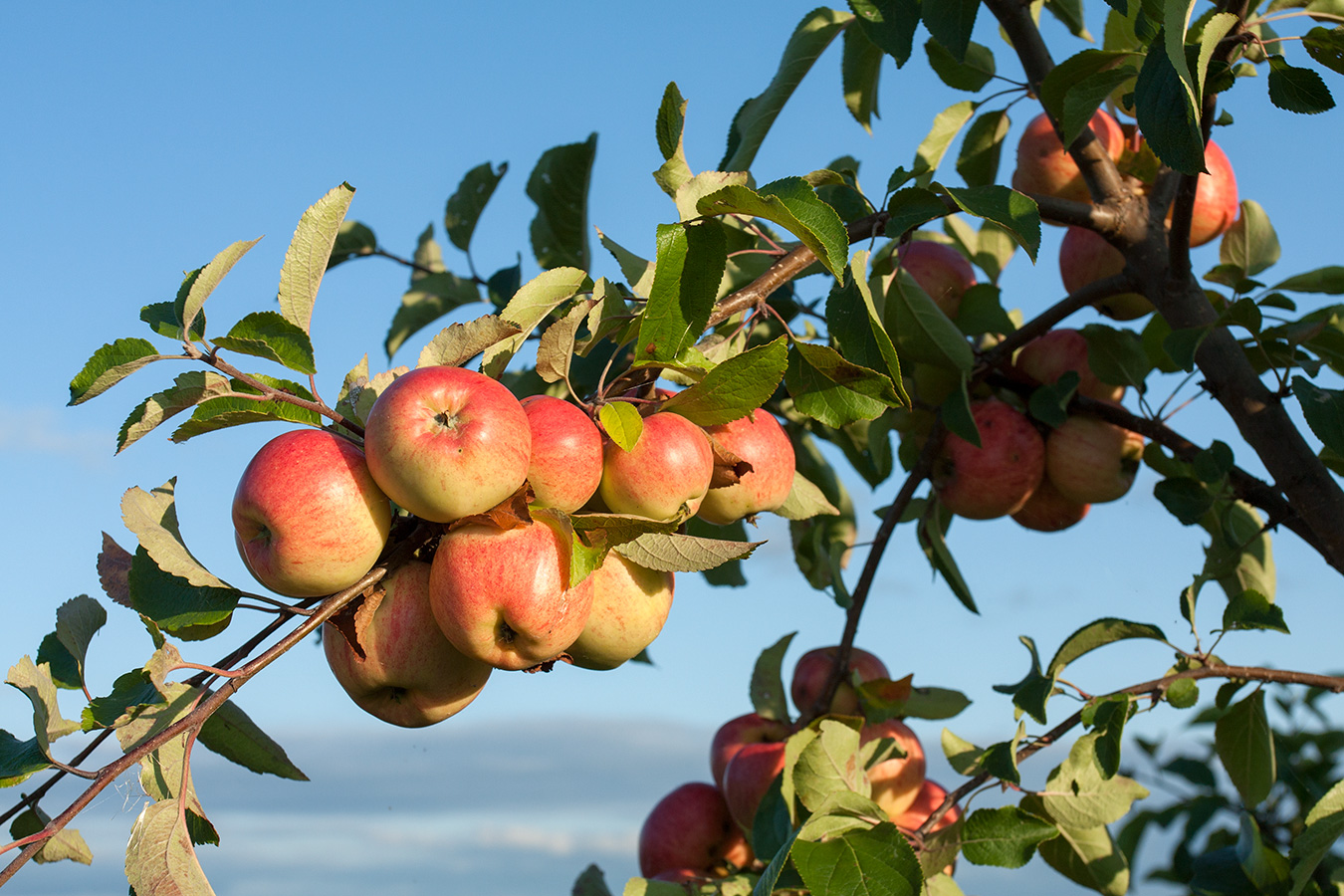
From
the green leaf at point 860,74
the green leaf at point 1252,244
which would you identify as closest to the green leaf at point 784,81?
the green leaf at point 860,74

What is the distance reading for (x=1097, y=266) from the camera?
8.20 feet

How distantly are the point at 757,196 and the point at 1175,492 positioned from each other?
1321mm

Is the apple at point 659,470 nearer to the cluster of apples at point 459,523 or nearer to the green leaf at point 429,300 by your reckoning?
the cluster of apples at point 459,523

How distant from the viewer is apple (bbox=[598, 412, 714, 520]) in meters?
1.17

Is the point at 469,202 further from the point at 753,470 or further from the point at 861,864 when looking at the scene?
the point at 861,864

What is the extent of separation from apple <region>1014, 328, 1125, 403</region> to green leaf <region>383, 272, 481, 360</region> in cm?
133

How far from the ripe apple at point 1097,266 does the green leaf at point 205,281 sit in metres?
1.94

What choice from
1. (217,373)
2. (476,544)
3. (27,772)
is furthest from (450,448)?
(27,772)

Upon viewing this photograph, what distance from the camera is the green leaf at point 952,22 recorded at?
1764mm

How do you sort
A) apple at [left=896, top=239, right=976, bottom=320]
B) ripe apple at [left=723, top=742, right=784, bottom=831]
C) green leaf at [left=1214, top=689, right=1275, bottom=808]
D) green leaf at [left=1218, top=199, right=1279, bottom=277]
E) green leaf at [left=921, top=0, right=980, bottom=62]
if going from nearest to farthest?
1. green leaf at [left=921, top=0, right=980, bottom=62]
2. green leaf at [left=1214, top=689, right=1275, bottom=808]
3. ripe apple at [left=723, top=742, right=784, bottom=831]
4. green leaf at [left=1218, top=199, right=1279, bottom=277]
5. apple at [left=896, top=239, right=976, bottom=320]

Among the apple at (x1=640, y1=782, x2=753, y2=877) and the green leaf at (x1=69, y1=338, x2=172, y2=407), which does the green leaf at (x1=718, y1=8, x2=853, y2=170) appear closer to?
the green leaf at (x1=69, y1=338, x2=172, y2=407)

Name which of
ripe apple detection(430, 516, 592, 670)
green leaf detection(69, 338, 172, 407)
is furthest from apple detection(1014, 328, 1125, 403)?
green leaf detection(69, 338, 172, 407)

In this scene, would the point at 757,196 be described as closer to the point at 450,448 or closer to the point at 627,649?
the point at 450,448

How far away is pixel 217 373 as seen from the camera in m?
1.13
